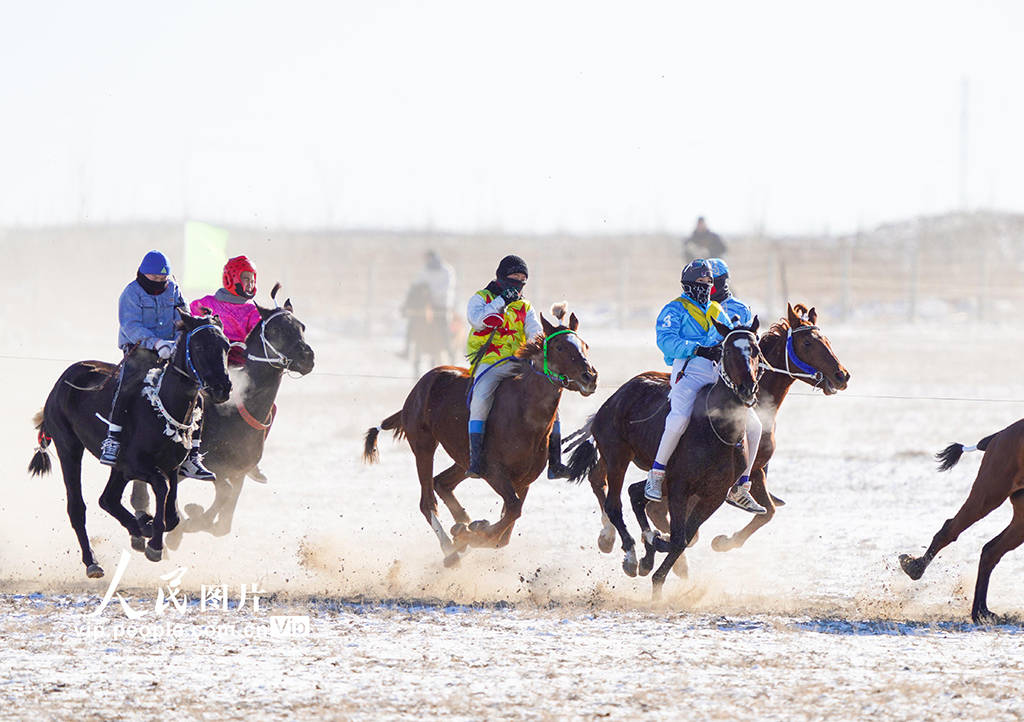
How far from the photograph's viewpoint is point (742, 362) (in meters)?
9.52

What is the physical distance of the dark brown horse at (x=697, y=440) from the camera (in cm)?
959

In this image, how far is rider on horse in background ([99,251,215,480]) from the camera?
10078 millimetres

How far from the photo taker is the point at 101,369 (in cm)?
1091

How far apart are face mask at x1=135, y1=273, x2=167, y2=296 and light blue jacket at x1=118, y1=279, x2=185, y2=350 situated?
2 cm

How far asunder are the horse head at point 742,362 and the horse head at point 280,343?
326 centimetres

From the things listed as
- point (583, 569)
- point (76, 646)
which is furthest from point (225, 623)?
point (583, 569)

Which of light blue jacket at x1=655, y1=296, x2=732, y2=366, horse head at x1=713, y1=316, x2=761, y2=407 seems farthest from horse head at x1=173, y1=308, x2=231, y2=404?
horse head at x1=713, y1=316, x2=761, y2=407

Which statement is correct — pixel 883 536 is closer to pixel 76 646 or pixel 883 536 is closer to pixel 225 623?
pixel 225 623

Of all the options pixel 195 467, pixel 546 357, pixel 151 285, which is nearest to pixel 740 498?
pixel 546 357

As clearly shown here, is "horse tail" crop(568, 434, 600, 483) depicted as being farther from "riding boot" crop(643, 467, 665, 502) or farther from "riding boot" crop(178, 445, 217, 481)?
"riding boot" crop(178, 445, 217, 481)

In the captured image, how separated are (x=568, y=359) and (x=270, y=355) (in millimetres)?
2452

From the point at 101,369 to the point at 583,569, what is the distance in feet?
13.3

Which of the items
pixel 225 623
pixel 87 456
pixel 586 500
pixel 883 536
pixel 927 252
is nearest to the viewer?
pixel 225 623

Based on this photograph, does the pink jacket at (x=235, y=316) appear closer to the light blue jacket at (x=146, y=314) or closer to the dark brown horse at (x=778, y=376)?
the light blue jacket at (x=146, y=314)
